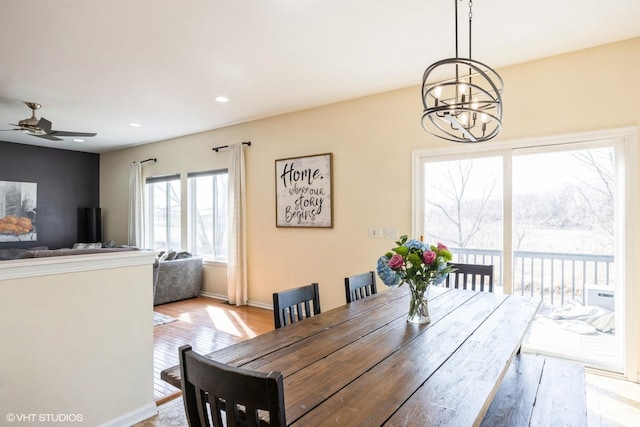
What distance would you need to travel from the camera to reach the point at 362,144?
13.8ft

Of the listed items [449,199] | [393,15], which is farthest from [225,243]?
[393,15]

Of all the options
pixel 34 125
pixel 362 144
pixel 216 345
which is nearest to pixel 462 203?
pixel 362 144

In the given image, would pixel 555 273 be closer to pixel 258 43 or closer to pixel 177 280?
pixel 258 43

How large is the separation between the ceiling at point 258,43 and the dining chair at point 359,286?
181 centimetres

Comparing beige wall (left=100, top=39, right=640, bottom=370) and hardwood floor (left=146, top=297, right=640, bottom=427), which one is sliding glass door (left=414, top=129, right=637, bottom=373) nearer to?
beige wall (left=100, top=39, right=640, bottom=370)

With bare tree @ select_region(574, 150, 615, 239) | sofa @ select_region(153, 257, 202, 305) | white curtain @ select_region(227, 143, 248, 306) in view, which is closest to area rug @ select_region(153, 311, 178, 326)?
sofa @ select_region(153, 257, 202, 305)

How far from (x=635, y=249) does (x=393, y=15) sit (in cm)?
255

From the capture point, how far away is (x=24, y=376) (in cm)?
192

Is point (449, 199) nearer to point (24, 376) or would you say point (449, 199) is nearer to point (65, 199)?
point (24, 376)

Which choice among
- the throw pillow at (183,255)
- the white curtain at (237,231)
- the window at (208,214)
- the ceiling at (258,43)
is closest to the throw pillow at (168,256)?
the throw pillow at (183,255)

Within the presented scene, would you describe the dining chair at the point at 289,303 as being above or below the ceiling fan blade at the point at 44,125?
below

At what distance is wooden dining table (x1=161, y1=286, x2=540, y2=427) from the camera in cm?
104

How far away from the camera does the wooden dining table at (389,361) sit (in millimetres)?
1035

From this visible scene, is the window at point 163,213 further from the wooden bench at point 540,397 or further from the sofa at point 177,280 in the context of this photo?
the wooden bench at point 540,397
